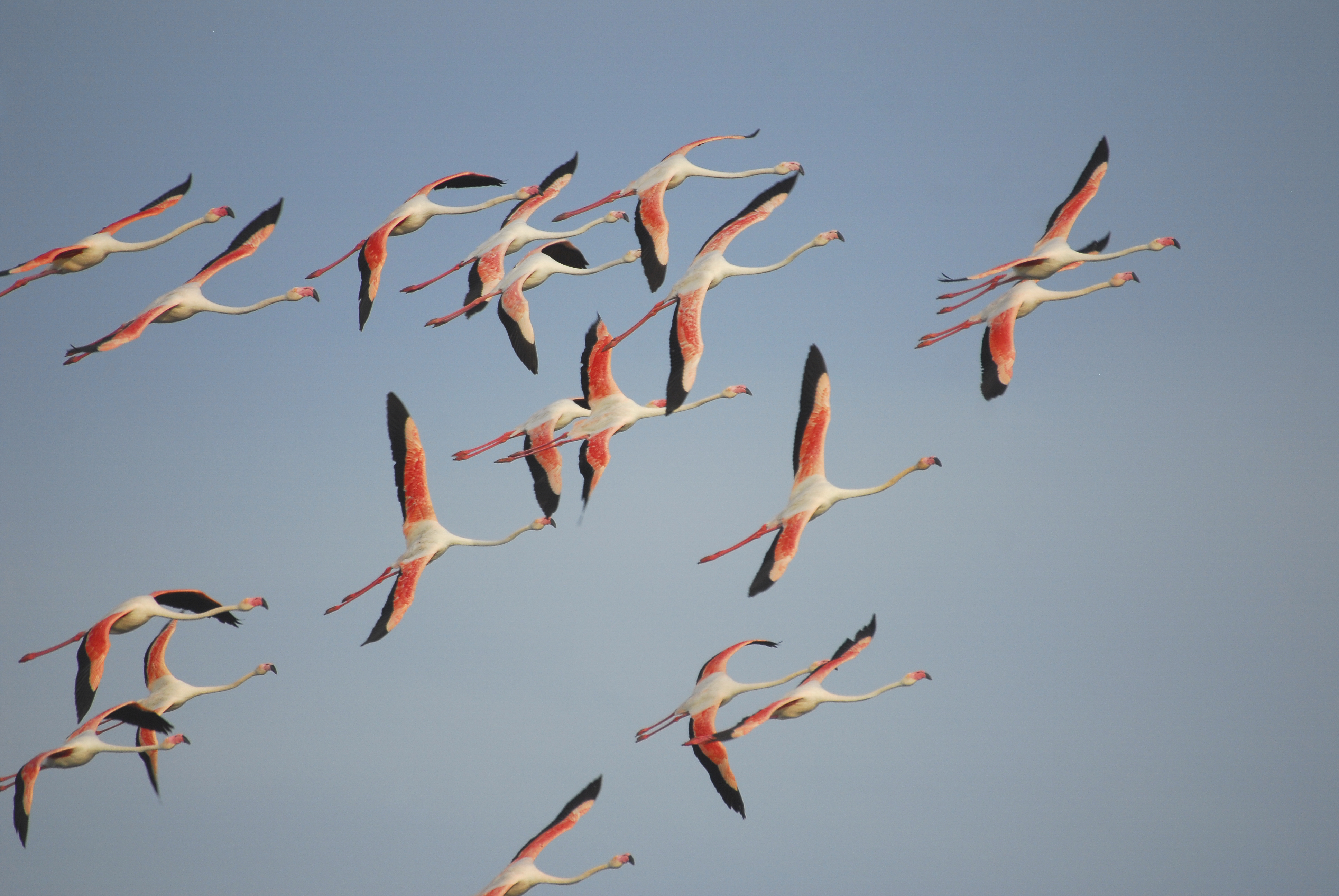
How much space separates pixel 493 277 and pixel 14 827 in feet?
40.0

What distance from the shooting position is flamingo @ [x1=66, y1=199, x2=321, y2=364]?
26062mm

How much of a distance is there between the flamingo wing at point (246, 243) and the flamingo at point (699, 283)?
6.63 meters

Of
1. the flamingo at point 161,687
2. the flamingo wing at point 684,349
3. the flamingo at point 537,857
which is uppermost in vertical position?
the flamingo wing at point 684,349

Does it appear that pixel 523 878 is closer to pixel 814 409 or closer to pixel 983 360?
pixel 814 409

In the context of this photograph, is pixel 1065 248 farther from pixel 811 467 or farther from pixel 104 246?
pixel 104 246

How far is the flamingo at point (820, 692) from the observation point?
26141 mm

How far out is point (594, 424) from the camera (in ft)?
94.7

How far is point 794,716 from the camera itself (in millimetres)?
26953

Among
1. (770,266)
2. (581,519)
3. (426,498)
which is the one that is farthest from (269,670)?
(770,266)

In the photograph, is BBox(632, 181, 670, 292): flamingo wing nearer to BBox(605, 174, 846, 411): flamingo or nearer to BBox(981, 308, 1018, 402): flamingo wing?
BBox(605, 174, 846, 411): flamingo

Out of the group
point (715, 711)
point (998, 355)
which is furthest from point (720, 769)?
point (998, 355)

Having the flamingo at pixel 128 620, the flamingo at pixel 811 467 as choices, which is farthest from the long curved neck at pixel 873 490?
the flamingo at pixel 128 620

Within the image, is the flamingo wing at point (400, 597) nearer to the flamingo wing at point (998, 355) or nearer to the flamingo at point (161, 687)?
the flamingo at point (161, 687)

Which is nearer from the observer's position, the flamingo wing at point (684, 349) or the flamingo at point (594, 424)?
the flamingo wing at point (684, 349)
